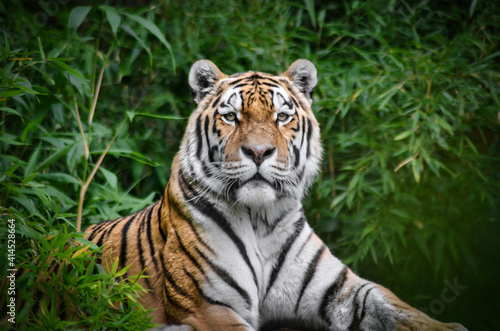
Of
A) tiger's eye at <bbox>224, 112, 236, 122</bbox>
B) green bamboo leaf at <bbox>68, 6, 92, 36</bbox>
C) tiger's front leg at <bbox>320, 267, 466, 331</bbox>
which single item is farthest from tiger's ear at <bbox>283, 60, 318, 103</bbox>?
green bamboo leaf at <bbox>68, 6, 92, 36</bbox>

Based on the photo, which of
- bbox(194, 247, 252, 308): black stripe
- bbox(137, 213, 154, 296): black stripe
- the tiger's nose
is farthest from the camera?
bbox(137, 213, 154, 296): black stripe

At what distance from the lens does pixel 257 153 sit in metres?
2.08

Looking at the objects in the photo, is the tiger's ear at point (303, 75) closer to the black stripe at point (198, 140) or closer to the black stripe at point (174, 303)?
the black stripe at point (198, 140)

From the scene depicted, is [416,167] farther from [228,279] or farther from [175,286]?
[175,286]

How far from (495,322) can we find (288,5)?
253 cm

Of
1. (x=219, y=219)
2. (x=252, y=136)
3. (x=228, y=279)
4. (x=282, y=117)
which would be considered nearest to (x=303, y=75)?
(x=282, y=117)

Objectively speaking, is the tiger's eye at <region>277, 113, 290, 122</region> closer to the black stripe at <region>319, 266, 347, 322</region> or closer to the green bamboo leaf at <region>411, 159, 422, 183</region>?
the black stripe at <region>319, 266, 347, 322</region>

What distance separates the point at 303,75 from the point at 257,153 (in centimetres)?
64

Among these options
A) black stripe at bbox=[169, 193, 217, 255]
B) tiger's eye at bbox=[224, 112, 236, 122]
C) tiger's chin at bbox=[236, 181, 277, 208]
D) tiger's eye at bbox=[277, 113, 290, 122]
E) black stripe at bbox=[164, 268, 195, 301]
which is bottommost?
black stripe at bbox=[164, 268, 195, 301]

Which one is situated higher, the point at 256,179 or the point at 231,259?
the point at 256,179

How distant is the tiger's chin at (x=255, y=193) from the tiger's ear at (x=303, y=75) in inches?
25.9

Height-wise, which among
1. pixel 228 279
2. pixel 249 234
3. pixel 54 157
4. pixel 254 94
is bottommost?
pixel 228 279

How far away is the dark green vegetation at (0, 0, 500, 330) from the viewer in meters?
3.02

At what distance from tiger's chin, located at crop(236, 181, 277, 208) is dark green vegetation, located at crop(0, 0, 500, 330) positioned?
0.89 meters
